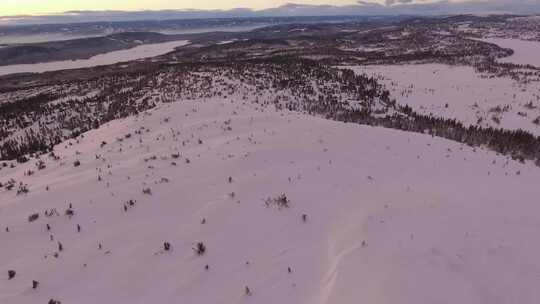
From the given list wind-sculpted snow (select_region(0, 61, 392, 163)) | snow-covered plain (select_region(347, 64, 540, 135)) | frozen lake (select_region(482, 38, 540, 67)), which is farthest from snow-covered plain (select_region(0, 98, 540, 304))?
frozen lake (select_region(482, 38, 540, 67))

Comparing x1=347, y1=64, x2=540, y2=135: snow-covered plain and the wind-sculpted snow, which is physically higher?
the wind-sculpted snow

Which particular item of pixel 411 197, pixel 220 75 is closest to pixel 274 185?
pixel 411 197

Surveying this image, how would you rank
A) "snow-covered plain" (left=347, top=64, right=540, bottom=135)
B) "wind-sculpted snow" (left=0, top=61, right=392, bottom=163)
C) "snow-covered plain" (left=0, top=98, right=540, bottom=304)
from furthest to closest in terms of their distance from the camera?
"wind-sculpted snow" (left=0, top=61, right=392, bottom=163) < "snow-covered plain" (left=347, top=64, right=540, bottom=135) < "snow-covered plain" (left=0, top=98, right=540, bottom=304)

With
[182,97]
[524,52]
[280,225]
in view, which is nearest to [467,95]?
[182,97]

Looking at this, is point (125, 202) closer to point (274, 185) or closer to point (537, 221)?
point (274, 185)

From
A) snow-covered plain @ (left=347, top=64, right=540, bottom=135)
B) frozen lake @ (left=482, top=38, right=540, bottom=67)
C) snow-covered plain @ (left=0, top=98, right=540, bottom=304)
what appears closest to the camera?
snow-covered plain @ (left=0, top=98, right=540, bottom=304)

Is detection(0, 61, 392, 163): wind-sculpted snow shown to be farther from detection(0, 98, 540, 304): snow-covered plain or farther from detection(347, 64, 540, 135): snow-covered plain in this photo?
detection(0, 98, 540, 304): snow-covered plain

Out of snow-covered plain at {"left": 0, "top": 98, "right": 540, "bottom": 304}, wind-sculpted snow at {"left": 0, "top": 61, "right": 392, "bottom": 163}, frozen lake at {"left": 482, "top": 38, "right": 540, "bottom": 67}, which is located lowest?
frozen lake at {"left": 482, "top": 38, "right": 540, "bottom": 67}

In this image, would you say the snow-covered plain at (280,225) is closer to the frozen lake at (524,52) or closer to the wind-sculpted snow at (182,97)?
the wind-sculpted snow at (182,97)

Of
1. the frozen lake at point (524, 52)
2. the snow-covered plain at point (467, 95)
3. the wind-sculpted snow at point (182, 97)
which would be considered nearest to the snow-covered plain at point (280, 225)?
the wind-sculpted snow at point (182, 97)
